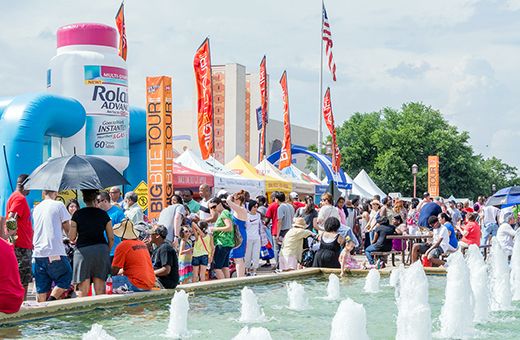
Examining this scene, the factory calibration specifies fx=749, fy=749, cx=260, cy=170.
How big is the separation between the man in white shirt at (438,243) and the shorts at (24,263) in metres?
7.87

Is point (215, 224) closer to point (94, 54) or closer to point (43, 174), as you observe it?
point (43, 174)

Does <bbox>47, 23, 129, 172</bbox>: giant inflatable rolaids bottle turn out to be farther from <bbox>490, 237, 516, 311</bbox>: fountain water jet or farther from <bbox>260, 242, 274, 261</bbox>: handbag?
<bbox>490, 237, 516, 311</bbox>: fountain water jet

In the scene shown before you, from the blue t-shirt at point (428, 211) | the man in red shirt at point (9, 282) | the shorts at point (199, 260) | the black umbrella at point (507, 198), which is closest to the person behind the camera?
the man in red shirt at point (9, 282)

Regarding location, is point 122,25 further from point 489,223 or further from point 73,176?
point 73,176

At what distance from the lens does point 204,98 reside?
19.1 meters

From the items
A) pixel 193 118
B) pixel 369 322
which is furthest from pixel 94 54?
pixel 193 118

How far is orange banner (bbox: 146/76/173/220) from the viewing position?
1466 cm

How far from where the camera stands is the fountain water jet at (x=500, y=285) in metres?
10.6

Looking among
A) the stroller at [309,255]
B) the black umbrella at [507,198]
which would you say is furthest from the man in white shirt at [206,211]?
the black umbrella at [507,198]

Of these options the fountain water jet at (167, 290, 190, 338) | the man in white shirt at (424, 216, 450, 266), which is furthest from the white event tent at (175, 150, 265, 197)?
the fountain water jet at (167, 290, 190, 338)

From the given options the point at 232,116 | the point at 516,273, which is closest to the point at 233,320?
the point at 516,273

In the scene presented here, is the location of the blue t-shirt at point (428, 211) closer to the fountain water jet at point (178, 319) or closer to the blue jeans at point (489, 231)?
the blue jeans at point (489, 231)

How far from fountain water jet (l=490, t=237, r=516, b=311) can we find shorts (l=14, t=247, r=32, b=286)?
625 cm

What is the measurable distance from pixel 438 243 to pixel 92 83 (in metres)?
8.94
